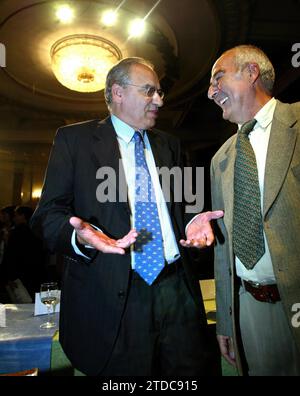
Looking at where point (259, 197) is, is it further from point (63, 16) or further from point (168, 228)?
point (63, 16)

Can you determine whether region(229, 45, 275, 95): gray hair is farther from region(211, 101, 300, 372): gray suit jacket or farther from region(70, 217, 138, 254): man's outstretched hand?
region(70, 217, 138, 254): man's outstretched hand

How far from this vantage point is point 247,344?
1397 millimetres

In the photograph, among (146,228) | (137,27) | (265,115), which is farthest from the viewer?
(137,27)

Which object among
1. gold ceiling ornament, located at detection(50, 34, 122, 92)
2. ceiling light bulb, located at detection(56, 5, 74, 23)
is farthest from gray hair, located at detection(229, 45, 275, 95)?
gold ceiling ornament, located at detection(50, 34, 122, 92)

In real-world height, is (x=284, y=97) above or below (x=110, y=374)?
above

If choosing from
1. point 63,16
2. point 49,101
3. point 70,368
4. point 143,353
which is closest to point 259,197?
point 143,353

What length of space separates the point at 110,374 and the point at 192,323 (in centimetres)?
41

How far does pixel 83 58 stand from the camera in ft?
16.4

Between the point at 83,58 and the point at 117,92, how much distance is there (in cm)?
398

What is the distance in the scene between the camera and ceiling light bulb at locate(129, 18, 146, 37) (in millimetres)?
4547

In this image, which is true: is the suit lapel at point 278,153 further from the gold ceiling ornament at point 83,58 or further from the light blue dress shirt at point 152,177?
the gold ceiling ornament at point 83,58

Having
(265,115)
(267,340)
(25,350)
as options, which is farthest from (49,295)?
(265,115)

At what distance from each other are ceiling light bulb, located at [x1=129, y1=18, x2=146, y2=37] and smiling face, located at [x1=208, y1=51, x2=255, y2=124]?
3.46m

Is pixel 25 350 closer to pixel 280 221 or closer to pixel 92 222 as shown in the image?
pixel 92 222
